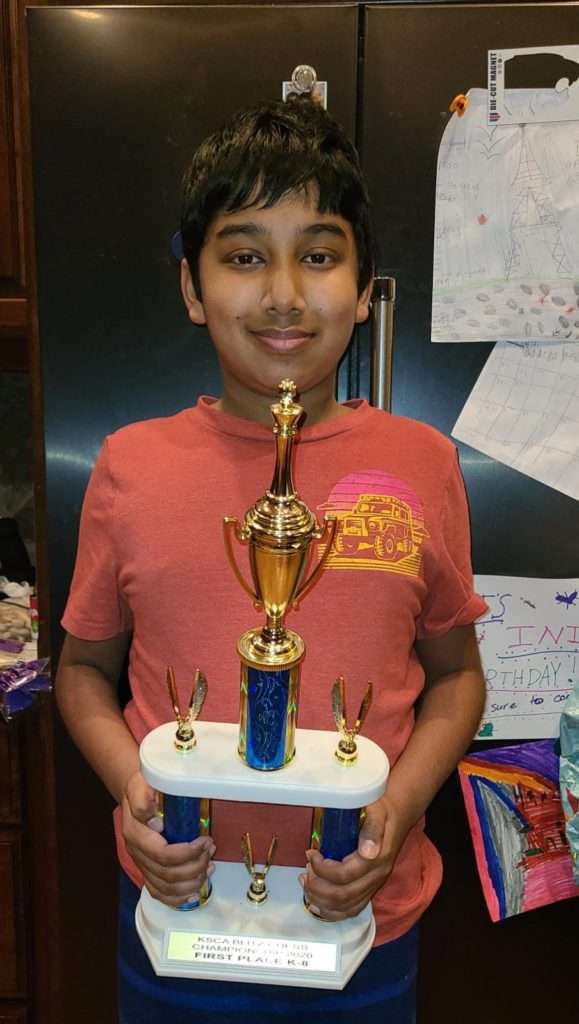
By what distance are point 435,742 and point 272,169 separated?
61 centimetres

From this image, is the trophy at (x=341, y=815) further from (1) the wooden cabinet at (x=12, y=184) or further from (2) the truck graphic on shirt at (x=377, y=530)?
(1) the wooden cabinet at (x=12, y=184)

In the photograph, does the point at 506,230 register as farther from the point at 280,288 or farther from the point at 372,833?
the point at 372,833

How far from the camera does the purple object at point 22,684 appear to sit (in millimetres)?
1162

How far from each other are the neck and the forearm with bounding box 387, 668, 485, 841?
0.34 m

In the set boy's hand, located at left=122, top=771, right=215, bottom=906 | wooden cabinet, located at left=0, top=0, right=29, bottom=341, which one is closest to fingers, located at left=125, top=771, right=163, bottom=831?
boy's hand, located at left=122, top=771, right=215, bottom=906

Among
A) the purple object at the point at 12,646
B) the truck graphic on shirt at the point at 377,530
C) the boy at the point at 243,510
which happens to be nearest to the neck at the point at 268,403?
the boy at the point at 243,510

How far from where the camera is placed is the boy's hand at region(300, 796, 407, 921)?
25.7 inches

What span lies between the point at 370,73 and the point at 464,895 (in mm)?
1102

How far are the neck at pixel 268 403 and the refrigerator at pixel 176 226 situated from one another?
143 millimetres

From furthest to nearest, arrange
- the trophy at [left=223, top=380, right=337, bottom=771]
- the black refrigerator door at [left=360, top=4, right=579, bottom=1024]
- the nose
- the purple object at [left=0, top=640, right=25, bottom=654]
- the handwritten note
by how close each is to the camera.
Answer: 1. the purple object at [left=0, top=640, right=25, bottom=654]
2. the handwritten note
3. the black refrigerator door at [left=360, top=4, right=579, bottom=1024]
4. the nose
5. the trophy at [left=223, top=380, right=337, bottom=771]

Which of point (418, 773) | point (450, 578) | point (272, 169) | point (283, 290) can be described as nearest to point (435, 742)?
point (418, 773)

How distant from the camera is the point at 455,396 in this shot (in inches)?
40.4

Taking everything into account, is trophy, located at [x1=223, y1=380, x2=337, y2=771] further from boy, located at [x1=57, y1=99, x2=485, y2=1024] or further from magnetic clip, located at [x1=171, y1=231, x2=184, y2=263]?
magnetic clip, located at [x1=171, y1=231, x2=184, y2=263]

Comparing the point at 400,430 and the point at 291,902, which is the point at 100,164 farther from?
the point at 291,902
